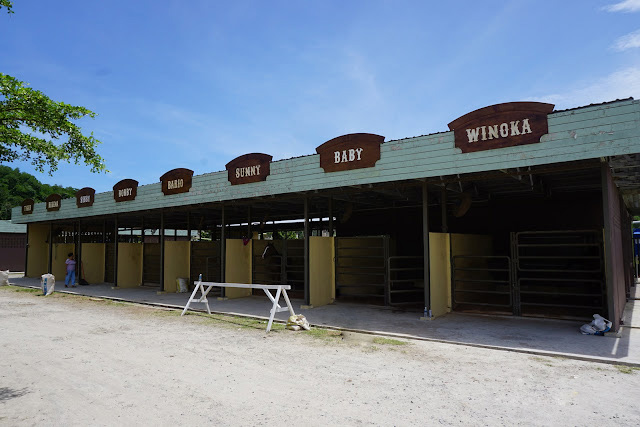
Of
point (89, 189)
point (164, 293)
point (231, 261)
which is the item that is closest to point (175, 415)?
point (231, 261)

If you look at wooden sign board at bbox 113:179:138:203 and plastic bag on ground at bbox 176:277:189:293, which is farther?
wooden sign board at bbox 113:179:138:203

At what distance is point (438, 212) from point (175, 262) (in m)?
10.5

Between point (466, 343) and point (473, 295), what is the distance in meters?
5.50

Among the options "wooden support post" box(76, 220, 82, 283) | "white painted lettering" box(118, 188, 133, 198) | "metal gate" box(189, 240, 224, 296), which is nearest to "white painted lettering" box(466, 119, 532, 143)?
"metal gate" box(189, 240, 224, 296)

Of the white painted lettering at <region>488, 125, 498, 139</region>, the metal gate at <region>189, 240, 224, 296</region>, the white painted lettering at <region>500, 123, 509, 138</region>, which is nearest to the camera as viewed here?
the white painted lettering at <region>500, 123, 509, 138</region>

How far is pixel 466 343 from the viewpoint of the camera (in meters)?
7.49

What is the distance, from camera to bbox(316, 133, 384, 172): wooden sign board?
988 centimetres

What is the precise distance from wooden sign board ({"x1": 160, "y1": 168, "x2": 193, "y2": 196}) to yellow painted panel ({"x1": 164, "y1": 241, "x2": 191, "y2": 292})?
96.3 inches

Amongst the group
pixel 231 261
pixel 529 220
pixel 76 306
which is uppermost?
pixel 529 220

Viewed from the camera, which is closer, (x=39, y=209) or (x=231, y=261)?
(x=231, y=261)

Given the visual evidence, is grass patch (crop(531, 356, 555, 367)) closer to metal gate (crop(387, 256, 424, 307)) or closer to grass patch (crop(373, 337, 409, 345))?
grass patch (crop(373, 337, 409, 345))

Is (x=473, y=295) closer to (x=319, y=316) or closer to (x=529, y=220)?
(x=529, y=220)

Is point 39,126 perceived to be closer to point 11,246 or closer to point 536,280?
point 536,280

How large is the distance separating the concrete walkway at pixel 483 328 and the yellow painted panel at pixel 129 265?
252 inches
